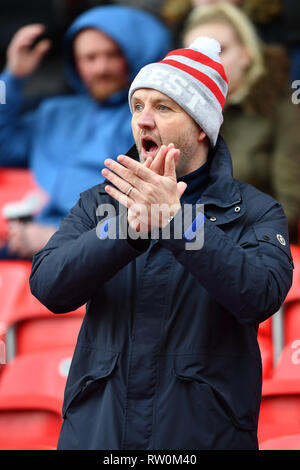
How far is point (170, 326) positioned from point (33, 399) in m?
1.05

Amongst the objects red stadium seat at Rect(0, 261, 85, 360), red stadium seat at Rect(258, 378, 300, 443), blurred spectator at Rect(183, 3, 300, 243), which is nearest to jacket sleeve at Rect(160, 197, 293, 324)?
red stadium seat at Rect(258, 378, 300, 443)

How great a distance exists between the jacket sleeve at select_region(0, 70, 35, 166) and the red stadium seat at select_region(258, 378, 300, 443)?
71.3 inches

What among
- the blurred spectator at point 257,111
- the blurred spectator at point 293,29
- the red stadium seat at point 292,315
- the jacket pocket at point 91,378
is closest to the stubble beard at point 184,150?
the jacket pocket at point 91,378

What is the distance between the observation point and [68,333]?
106 inches

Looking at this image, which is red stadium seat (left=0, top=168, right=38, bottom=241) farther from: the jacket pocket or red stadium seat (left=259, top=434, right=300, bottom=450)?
the jacket pocket

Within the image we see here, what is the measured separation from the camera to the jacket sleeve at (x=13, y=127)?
3.42 m

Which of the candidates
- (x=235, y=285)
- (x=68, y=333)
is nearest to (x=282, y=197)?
(x=68, y=333)

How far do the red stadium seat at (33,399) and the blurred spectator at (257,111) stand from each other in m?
1.10

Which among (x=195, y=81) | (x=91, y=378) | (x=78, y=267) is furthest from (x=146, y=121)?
(x=91, y=378)

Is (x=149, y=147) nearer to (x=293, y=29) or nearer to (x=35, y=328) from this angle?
(x=35, y=328)

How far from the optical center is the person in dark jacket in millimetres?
1359

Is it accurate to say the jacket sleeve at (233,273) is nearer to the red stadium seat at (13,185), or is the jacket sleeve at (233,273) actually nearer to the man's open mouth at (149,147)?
the man's open mouth at (149,147)

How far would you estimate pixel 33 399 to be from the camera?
2.33m
